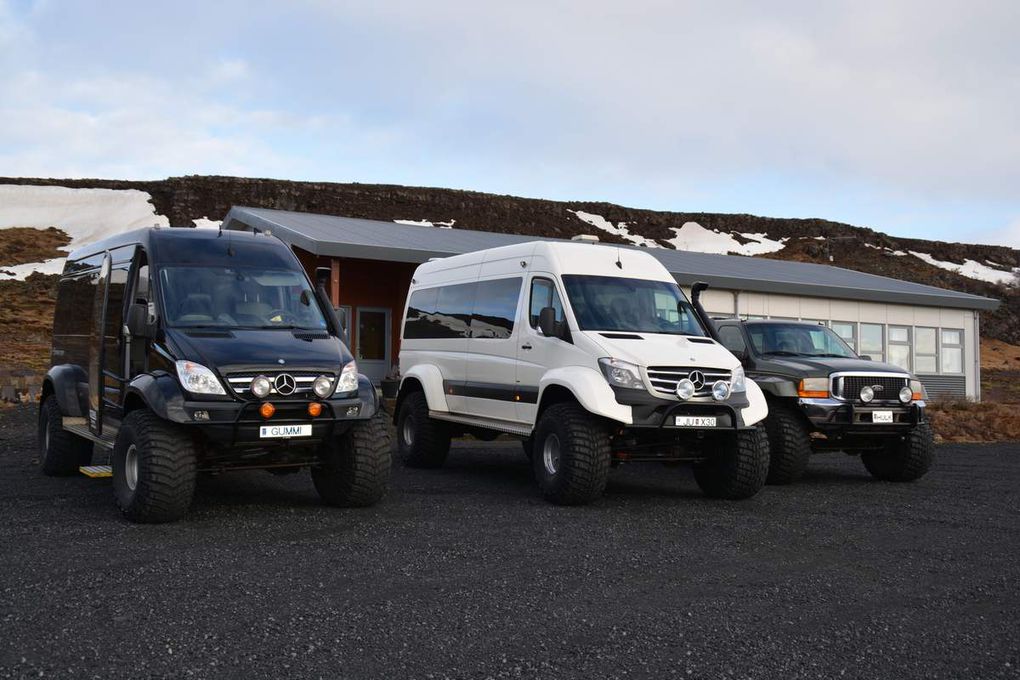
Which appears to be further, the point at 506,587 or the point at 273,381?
the point at 273,381

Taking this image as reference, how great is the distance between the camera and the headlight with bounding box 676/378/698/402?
9.33 m

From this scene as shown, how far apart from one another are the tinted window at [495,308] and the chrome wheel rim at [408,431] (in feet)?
5.42

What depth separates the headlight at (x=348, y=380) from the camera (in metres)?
8.39

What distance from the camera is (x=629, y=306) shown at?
34.1 feet

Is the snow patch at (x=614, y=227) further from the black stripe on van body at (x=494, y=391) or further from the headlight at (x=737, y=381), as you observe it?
the headlight at (x=737, y=381)

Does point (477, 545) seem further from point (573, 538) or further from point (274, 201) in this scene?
point (274, 201)

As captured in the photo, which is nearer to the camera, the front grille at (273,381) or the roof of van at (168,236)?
the front grille at (273,381)

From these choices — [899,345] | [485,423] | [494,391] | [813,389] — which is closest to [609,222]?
[899,345]

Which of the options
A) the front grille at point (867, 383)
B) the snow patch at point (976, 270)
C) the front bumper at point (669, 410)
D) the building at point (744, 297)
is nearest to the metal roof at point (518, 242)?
the building at point (744, 297)

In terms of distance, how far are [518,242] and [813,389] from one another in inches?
639

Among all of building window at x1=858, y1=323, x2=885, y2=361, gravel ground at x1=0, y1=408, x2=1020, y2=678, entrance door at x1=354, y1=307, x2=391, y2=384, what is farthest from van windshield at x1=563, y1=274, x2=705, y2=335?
building window at x1=858, y1=323, x2=885, y2=361

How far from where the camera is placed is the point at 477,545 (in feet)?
24.5

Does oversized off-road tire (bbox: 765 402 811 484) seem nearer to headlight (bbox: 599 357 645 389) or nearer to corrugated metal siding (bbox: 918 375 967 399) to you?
headlight (bbox: 599 357 645 389)

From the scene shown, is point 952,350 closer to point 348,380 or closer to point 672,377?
point 672,377
